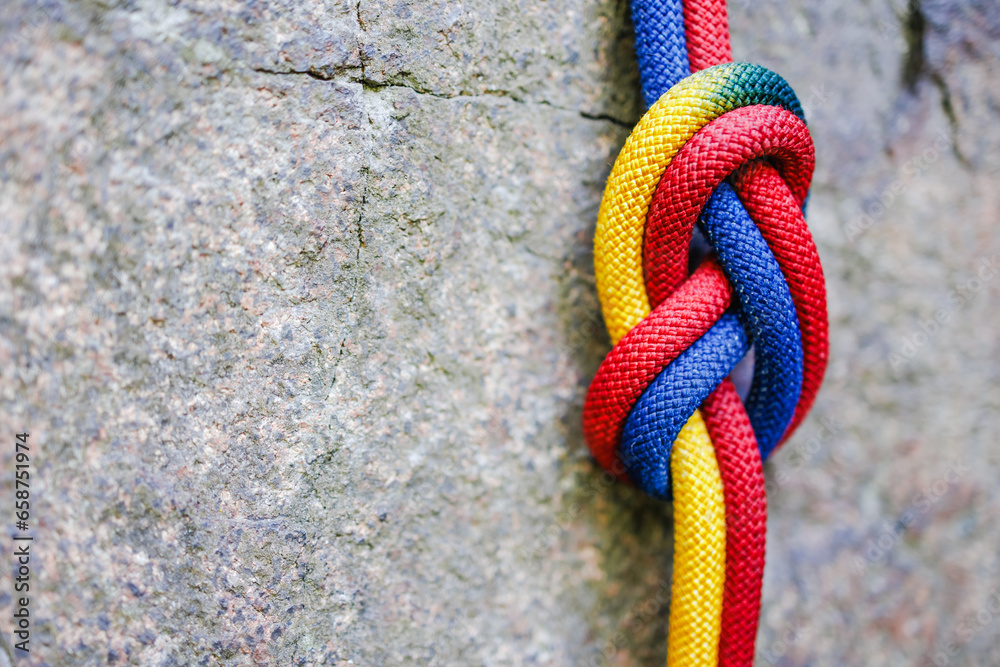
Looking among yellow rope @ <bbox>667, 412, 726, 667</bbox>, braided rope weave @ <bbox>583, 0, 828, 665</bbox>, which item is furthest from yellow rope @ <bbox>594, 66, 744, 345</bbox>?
yellow rope @ <bbox>667, 412, 726, 667</bbox>

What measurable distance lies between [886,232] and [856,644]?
44cm

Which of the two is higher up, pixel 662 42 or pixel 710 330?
pixel 662 42

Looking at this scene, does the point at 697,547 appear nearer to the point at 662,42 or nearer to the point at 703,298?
the point at 703,298

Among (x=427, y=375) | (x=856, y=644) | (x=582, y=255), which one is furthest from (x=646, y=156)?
(x=856, y=644)

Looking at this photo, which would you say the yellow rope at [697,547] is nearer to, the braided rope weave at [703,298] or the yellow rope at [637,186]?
the braided rope weave at [703,298]

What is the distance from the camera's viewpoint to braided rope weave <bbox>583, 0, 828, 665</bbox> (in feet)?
1.62

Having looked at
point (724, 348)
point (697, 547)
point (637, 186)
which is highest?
point (637, 186)

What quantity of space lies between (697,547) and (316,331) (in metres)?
0.35

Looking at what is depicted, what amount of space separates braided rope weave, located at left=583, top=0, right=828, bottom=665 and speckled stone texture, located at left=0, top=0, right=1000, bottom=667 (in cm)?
6

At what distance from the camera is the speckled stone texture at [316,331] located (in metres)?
0.47

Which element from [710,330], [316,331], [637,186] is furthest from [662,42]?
[316,331]

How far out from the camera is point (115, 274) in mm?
476

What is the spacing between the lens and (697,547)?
0.51 metres

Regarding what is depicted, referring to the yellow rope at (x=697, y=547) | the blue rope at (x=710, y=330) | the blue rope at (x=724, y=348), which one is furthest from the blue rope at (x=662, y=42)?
the yellow rope at (x=697, y=547)
